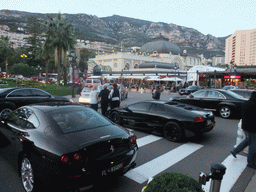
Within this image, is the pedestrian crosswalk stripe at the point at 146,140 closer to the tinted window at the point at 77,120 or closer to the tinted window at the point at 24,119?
the tinted window at the point at 77,120

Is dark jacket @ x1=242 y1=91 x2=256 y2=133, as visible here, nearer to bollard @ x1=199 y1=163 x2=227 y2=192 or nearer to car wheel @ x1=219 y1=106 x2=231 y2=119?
bollard @ x1=199 y1=163 x2=227 y2=192

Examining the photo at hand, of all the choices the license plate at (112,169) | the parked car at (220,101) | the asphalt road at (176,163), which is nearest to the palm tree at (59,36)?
the parked car at (220,101)

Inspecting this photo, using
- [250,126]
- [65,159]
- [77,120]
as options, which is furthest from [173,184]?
[250,126]

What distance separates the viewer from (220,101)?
35.4ft

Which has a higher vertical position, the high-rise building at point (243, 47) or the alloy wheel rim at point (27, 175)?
the high-rise building at point (243, 47)

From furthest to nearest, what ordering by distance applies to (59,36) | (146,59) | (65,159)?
(146,59) < (59,36) < (65,159)

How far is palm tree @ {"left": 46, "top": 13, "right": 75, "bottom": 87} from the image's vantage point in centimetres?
2927

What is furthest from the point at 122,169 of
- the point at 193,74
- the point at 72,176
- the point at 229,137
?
the point at 193,74

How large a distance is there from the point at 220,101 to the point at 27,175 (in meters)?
10.1

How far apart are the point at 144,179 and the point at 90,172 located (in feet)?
4.77

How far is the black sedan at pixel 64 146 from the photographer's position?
2.95 m

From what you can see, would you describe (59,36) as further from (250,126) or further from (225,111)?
(250,126)

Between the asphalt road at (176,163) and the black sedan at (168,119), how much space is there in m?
0.37

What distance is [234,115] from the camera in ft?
34.2
